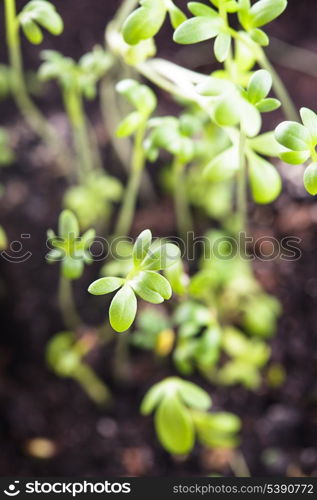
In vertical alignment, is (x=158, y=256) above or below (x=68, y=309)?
below

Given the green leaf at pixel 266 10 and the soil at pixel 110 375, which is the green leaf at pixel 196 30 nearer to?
the green leaf at pixel 266 10

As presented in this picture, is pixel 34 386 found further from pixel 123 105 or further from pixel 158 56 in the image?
pixel 158 56

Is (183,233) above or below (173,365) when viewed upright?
above

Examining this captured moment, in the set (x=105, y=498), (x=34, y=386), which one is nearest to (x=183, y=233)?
(x=34, y=386)

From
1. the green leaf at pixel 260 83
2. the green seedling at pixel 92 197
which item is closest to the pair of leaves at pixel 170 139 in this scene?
the green leaf at pixel 260 83

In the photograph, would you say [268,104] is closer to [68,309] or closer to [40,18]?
[40,18]

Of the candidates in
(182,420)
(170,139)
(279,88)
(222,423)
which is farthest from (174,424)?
(279,88)

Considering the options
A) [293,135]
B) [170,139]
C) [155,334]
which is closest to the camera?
[293,135]
